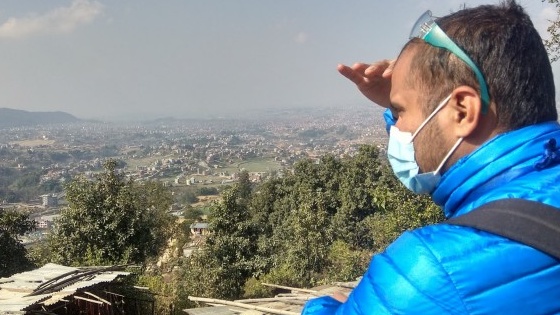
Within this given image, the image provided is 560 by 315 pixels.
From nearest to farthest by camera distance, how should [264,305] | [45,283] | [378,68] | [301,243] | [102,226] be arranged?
1. [378,68]
2. [264,305]
3. [45,283]
4. [102,226]
5. [301,243]

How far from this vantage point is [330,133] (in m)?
114

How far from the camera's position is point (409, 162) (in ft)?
4.04

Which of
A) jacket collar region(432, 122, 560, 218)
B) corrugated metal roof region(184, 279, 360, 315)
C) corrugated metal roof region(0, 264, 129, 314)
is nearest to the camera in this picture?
jacket collar region(432, 122, 560, 218)

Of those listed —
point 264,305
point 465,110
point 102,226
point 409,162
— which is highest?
point 465,110

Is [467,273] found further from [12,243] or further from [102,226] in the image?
[12,243]

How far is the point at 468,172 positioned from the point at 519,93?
19 cm

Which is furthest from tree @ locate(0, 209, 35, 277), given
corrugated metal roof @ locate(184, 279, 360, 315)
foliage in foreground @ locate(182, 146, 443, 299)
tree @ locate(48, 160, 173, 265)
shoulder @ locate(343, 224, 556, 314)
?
shoulder @ locate(343, 224, 556, 314)

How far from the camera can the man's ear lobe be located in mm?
961

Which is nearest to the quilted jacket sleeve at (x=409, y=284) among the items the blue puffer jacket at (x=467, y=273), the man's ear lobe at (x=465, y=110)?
the blue puffer jacket at (x=467, y=273)

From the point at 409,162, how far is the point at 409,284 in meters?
0.50

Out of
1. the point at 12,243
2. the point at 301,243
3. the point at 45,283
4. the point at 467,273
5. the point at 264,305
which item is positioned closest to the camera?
the point at 467,273

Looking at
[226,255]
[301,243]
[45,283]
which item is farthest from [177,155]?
[45,283]

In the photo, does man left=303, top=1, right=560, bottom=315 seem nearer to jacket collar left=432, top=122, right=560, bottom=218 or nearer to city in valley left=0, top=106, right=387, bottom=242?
jacket collar left=432, top=122, right=560, bottom=218

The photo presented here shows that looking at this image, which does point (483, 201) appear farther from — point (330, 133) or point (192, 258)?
point (330, 133)
